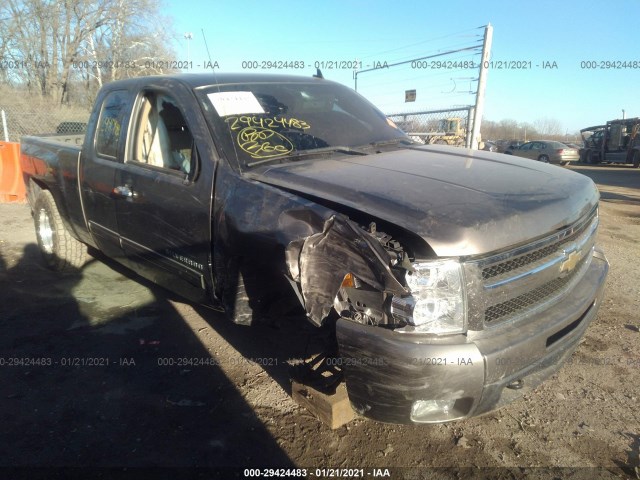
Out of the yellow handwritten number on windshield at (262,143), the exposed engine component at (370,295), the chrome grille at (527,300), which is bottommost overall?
the chrome grille at (527,300)

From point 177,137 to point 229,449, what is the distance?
2.27 meters

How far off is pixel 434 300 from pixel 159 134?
2.72 meters

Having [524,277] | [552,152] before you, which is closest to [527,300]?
[524,277]

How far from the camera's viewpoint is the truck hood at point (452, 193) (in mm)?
1929

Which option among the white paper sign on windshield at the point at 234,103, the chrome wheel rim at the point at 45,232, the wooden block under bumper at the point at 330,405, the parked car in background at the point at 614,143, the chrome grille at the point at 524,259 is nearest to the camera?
the chrome grille at the point at 524,259

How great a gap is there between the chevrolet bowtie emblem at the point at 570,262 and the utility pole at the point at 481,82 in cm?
609

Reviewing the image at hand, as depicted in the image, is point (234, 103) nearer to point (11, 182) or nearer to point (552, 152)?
point (11, 182)

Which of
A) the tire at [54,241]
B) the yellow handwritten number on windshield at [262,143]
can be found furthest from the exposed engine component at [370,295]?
the tire at [54,241]

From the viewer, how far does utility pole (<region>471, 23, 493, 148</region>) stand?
300 inches

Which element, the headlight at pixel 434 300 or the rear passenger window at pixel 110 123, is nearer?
the headlight at pixel 434 300

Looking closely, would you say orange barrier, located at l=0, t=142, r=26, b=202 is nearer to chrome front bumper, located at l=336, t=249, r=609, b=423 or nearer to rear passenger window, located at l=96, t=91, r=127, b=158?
rear passenger window, located at l=96, t=91, r=127, b=158

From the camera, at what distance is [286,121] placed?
10.5 feet

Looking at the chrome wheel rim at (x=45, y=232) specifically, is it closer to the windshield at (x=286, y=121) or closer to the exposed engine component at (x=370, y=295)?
the windshield at (x=286, y=121)

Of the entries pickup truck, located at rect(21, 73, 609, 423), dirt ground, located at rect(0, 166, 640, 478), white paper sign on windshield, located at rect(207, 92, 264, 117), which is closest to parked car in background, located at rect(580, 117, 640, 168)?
dirt ground, located at rect(0, 166, 640, 478)
